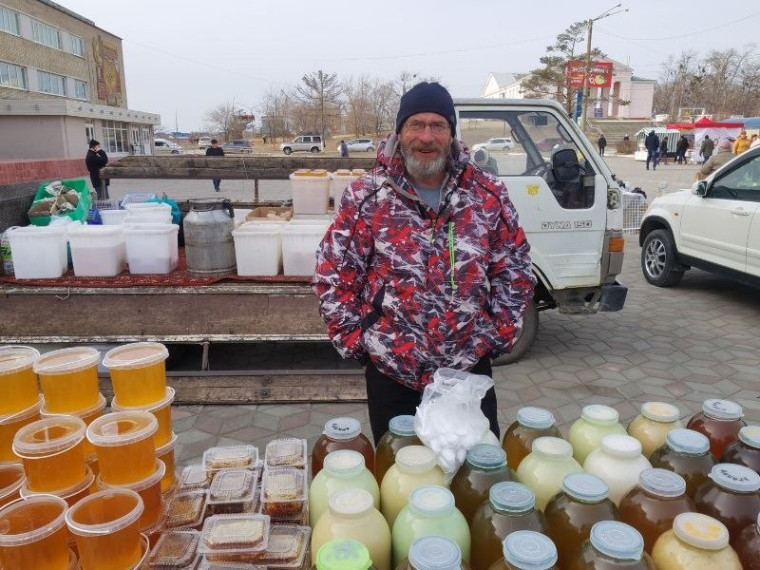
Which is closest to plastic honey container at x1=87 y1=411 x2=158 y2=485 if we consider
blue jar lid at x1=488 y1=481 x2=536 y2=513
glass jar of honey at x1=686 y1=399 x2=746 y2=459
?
blue jar lid at x1=488 y1=481 x2=536 y2=513

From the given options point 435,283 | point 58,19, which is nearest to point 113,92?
point 58,19

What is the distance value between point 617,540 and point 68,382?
155cm

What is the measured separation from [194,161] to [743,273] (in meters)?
6.12

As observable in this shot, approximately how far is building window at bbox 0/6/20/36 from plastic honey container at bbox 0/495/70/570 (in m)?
44.9

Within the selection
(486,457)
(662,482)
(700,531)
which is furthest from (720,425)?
(486,457)

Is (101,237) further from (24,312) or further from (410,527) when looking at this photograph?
(410,527)

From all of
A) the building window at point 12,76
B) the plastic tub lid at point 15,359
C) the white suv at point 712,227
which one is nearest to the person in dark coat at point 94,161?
the white suv at point 712,227

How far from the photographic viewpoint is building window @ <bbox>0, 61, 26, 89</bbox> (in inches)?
1427

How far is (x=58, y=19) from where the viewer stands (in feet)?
139

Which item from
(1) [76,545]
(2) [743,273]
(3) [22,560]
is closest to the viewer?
(3) [22,560]

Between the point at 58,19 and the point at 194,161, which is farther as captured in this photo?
the point at 58,19

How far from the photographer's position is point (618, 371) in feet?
17.0

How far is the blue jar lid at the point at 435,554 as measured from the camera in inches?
40.4

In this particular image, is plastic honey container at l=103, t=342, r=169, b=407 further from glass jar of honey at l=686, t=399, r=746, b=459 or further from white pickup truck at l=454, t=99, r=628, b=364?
white pickup truck at l=454, t=99, r=628, b=364
